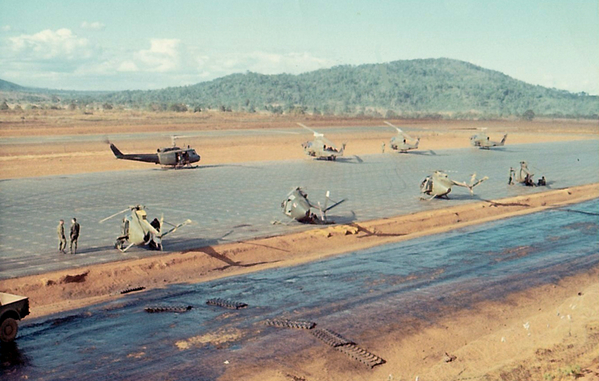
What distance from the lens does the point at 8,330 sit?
56.8ft

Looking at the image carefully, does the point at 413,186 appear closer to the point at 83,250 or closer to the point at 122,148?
the point at 83,250

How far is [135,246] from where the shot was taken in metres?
29.6

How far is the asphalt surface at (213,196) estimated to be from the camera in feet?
97.9

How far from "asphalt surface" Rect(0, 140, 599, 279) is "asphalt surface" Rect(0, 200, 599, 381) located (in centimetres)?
616

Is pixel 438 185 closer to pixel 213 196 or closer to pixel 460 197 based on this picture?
pixel 460 197

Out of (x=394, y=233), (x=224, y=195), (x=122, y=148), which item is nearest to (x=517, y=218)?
(x=394, y=233)

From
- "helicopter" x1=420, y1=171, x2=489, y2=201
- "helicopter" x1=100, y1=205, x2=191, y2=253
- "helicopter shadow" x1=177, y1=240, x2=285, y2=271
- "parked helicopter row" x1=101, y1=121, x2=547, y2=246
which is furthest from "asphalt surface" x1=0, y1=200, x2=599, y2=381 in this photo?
"helicopter" x1=420, y1=171, x2=489, y2=201

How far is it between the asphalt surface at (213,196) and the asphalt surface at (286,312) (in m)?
6.16

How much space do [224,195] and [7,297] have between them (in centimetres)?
2731

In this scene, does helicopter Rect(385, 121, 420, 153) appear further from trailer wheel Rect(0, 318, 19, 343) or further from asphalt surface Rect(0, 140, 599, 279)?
trailer wheel Rect(0, 318, 19, 343)

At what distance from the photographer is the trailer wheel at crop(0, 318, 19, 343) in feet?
56.3

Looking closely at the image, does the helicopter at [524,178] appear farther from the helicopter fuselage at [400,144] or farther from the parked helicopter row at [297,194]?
the helicopter fuselage at [400,144]

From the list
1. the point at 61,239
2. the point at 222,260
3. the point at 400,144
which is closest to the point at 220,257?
the point at 222,260

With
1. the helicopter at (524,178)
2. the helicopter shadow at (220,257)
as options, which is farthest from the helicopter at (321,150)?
the helicopter shadow at (220,257)
